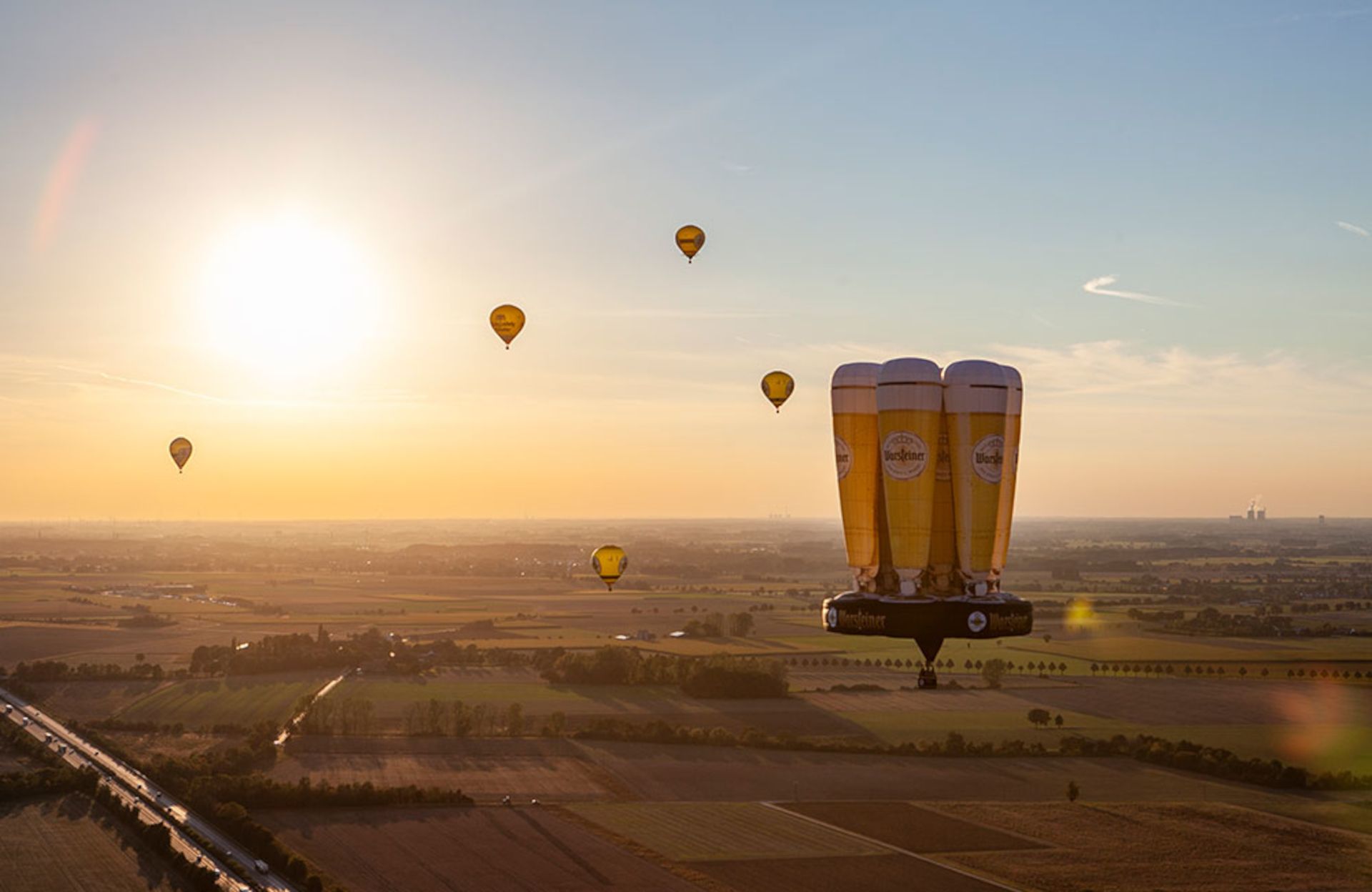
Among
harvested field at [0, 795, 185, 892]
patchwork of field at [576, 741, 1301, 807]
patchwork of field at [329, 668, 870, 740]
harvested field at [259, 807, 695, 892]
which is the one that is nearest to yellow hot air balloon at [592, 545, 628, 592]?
patchwork of field at [576, 741, 1301, 807]

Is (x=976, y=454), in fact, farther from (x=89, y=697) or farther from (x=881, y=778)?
(x=89, y=697)

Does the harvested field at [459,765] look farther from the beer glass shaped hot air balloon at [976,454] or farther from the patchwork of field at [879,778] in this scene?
the beer glass shaped hot air balloon at [976,454]

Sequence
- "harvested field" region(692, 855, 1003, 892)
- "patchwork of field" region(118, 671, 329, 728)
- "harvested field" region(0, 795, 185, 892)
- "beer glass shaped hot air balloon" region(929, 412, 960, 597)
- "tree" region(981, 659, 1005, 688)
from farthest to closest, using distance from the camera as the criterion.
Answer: "tree" region(981, 659, 1005, 688), "patchwork of field" region(118, 671, 329, 728), "harvested field" region(0, 795, 185, 892), "harvested field" region(692, 855, 1003, 892), "beer glass shaped hot air balloon" region(929, 412, 960, 597)

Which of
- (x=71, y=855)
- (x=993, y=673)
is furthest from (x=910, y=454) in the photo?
(x=993, y=673)

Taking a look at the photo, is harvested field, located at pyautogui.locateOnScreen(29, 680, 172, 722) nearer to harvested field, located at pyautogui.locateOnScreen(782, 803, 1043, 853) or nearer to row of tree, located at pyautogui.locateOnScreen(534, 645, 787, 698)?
row of tree, located at pyautogui.locateOnScreen(534, 645, 787, 698)

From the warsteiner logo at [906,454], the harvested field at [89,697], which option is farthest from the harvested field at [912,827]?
the harvested field at [89,697]

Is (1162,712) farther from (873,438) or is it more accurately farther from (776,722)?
(873,438)
